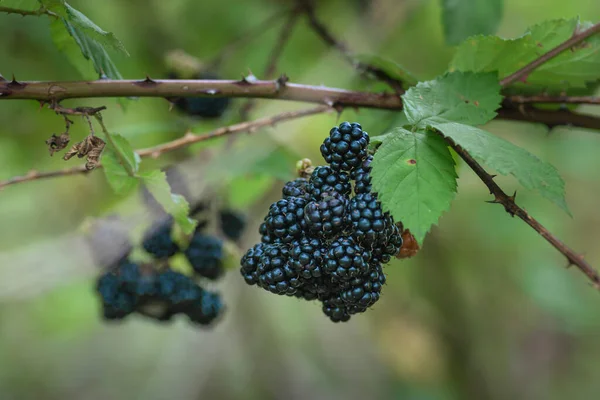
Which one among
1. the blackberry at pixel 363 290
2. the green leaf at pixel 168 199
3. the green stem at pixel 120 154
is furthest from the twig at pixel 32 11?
Result: the blackberry at pixel 363 290

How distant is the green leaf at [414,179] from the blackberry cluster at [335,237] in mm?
55

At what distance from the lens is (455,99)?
5.66 ft

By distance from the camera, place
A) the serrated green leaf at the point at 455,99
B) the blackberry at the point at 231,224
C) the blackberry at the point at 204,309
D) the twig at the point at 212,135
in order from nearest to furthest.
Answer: the serrated green leaf at the point at 455,99 → the twig at the point at 212,135 → the blackberry at the point at 204,309 → the blackberry at the point at 231,224

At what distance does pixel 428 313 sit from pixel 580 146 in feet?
6.59

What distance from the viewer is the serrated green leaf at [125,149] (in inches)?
72.8

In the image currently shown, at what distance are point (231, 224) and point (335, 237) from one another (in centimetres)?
132

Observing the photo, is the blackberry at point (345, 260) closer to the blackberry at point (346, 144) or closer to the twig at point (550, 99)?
the blackberry at point (346, 144)

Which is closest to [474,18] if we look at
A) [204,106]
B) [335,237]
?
[204,106]

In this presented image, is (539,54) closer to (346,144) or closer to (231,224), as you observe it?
(346,144)

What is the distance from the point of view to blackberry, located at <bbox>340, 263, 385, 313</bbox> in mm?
1473

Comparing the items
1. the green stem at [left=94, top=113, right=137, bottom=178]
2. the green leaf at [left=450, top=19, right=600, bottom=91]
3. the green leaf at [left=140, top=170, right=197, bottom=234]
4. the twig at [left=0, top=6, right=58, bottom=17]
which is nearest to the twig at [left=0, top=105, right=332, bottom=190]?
the green stem at [left=94, top=113, right=137, bottom=178]

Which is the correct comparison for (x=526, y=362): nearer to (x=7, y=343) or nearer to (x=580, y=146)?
(x=580, y=146)

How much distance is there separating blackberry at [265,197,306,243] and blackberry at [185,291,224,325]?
0.95 m

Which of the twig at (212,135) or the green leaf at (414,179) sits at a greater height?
the green leaf at (414,179)
